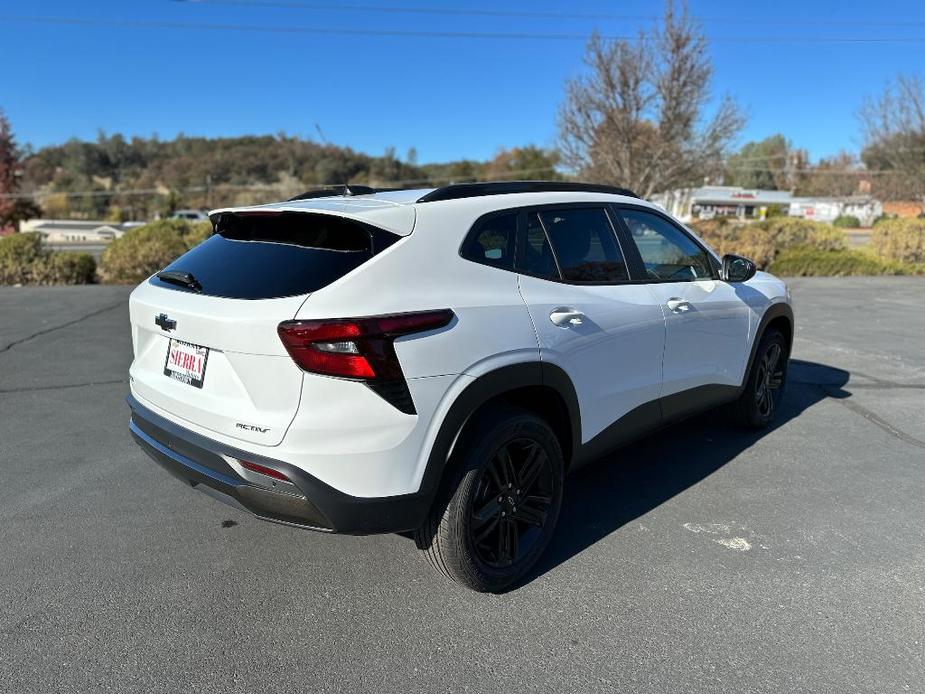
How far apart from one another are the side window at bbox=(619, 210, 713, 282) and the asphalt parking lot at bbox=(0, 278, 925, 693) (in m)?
1.32

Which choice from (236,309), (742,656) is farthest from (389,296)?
(742,656)

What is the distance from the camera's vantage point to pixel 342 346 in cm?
237

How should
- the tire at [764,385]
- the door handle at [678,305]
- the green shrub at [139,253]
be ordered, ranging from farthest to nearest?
the green shrub at [139,253], the tire at [764,385], the door handle at [678,305]

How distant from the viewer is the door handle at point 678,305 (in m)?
3.77

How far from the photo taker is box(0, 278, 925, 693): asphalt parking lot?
2459mm

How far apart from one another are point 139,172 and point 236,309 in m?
107

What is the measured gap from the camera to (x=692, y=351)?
400cm

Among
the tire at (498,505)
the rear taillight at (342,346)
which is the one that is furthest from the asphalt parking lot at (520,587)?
the rear taillight at (342,346)

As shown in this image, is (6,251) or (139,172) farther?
(139,172)

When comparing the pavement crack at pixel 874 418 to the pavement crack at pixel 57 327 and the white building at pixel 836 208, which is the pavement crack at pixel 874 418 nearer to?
the pavement crack at pixel 57 327

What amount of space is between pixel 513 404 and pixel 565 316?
0.48 m

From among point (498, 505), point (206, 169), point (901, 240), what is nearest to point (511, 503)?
point (498, 505)

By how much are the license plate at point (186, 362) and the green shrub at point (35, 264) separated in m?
14.4

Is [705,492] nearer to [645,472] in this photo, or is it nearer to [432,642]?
[645,472]
